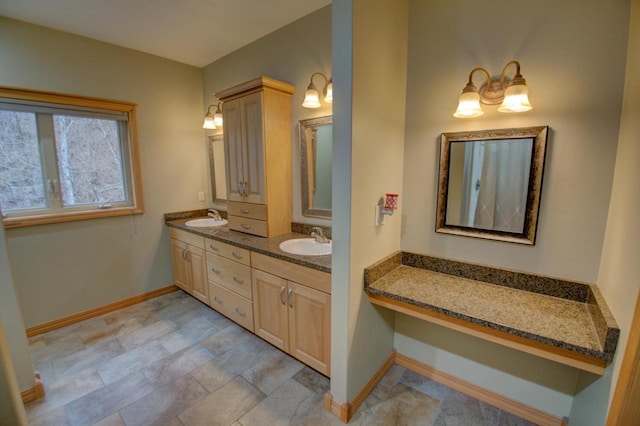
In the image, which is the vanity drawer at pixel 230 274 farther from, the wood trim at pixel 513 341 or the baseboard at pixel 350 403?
the wood trim at pixel 513 341

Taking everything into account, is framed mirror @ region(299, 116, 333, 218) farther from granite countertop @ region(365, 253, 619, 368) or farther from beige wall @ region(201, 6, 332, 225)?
granite countertop @ region(365, 253, 619, 368)

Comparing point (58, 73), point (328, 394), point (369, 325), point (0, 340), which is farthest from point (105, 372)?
point (58, 73)

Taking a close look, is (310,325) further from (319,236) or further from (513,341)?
(513,341)

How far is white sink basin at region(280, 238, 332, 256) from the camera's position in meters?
2.22

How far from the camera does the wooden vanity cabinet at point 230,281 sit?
2.33 meters

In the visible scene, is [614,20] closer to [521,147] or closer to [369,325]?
[521,147]

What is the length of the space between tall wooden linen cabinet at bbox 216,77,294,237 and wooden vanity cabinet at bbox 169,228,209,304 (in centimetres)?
54

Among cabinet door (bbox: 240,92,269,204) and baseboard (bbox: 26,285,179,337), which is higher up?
cabinet door (bbox: 240,92,269,204)

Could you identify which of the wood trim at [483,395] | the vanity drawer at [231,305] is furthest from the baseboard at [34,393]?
the wood trim at [483,395]

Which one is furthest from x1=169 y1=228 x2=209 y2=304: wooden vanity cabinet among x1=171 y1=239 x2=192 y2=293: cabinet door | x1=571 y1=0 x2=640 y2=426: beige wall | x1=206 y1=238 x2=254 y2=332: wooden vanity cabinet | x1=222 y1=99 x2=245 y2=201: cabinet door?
x1=571 y1=0 x2=640 y2=426: beige wall

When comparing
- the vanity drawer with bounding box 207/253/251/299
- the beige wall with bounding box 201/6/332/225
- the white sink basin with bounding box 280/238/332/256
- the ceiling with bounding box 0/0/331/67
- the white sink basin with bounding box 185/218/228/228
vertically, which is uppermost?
the ceiling with bounding box 0/0/331/67

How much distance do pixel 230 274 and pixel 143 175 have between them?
4.96 ft

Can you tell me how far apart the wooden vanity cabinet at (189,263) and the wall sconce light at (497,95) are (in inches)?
95.4

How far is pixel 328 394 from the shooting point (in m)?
1.72
